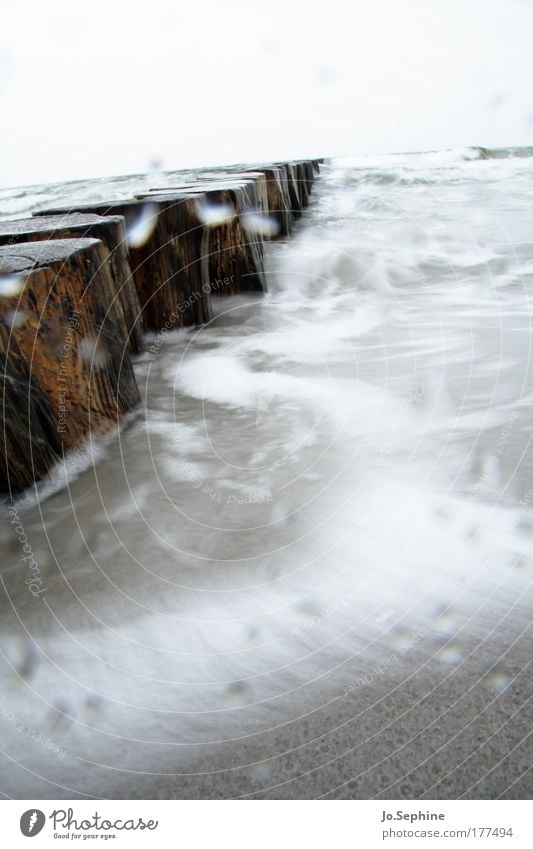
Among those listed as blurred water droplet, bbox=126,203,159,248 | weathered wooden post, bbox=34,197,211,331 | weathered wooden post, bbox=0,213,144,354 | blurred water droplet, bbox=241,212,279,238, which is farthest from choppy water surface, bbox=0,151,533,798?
blurred water droplet, bbox=241,212,279,238

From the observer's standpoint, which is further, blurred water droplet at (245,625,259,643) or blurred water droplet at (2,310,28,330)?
blurred water droplet at (2,310,28,330)

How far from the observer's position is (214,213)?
255 centimetres

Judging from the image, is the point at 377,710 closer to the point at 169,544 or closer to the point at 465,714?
the point at 465,714

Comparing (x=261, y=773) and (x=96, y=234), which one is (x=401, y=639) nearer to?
(x=261, y=773)

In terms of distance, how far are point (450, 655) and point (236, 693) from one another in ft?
1.19

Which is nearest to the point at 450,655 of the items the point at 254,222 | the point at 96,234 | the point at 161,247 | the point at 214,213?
the point at 96,234

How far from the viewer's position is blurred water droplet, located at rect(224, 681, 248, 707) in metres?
0.92

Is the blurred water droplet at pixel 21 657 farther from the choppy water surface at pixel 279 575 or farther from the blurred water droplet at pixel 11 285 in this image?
the blurred water droplet at pixel 11 285

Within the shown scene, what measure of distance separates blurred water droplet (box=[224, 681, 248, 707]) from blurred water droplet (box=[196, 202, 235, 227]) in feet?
6.42

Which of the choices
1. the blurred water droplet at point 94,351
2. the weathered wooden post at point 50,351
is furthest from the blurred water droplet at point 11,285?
the blurred water droplet at point 94,351

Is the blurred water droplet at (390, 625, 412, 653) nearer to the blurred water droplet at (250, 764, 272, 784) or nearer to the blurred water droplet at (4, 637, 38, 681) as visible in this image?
the blurred water droplet at (250, 764, 272, 784)

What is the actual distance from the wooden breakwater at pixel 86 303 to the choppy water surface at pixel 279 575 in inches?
A: 5.1

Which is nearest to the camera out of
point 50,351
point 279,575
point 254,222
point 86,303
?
point 279,575

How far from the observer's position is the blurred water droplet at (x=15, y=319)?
131cm
